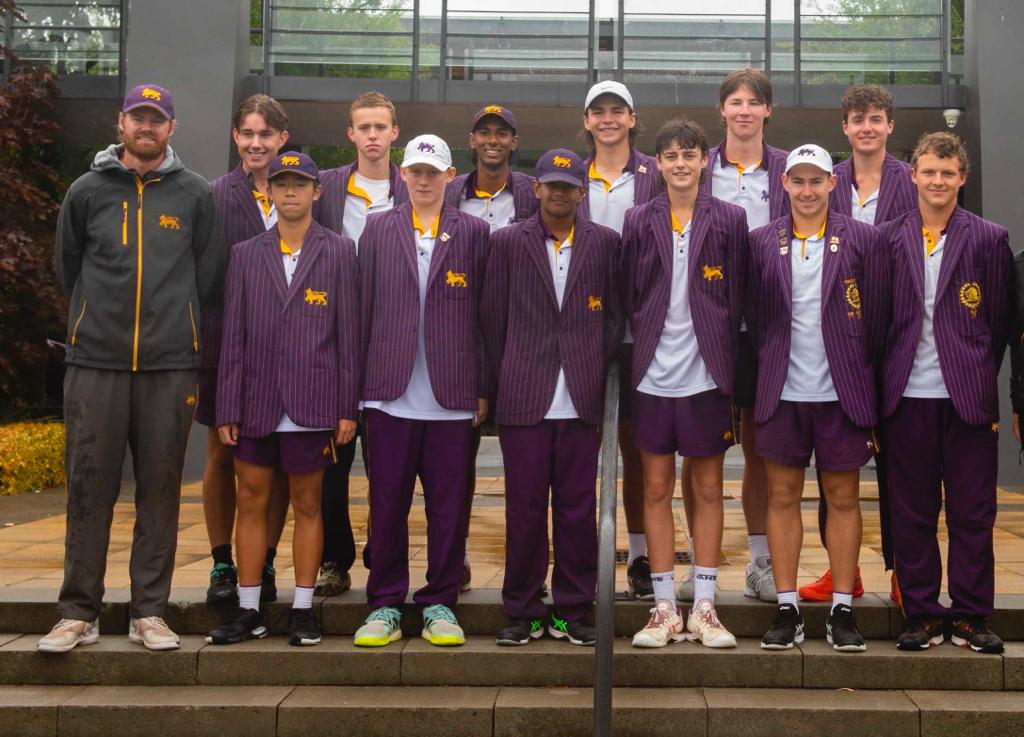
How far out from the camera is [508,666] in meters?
4.96

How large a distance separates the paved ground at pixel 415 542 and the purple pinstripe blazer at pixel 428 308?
4.27 ft

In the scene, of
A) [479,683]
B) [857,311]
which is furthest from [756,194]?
[479,683]

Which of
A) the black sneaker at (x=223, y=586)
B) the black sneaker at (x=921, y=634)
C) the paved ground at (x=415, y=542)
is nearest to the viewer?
the black sneaker at (x=921, y=634)

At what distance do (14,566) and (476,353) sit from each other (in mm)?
3315

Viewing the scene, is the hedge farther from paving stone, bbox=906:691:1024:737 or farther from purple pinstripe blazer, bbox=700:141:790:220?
paving stone, bbox=906:691:1024:737

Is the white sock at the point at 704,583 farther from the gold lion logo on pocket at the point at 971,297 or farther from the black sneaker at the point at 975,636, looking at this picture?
the gold lion logo on pocket at the point at 971,297

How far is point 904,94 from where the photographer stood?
1303 cm

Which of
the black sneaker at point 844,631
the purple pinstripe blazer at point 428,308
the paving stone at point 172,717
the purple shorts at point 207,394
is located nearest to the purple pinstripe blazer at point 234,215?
the purple shorts at point 207,394

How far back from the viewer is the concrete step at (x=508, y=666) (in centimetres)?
486

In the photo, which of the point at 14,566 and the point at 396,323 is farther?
the point at 14,566

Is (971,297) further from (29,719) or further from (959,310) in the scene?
(29,719)

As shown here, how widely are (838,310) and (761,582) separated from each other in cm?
124

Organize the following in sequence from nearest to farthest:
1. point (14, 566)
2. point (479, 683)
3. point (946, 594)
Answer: point (479, 683) → point (946, 594) → point (14, 566)

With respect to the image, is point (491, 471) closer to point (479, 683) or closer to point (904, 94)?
point (904, 94)
